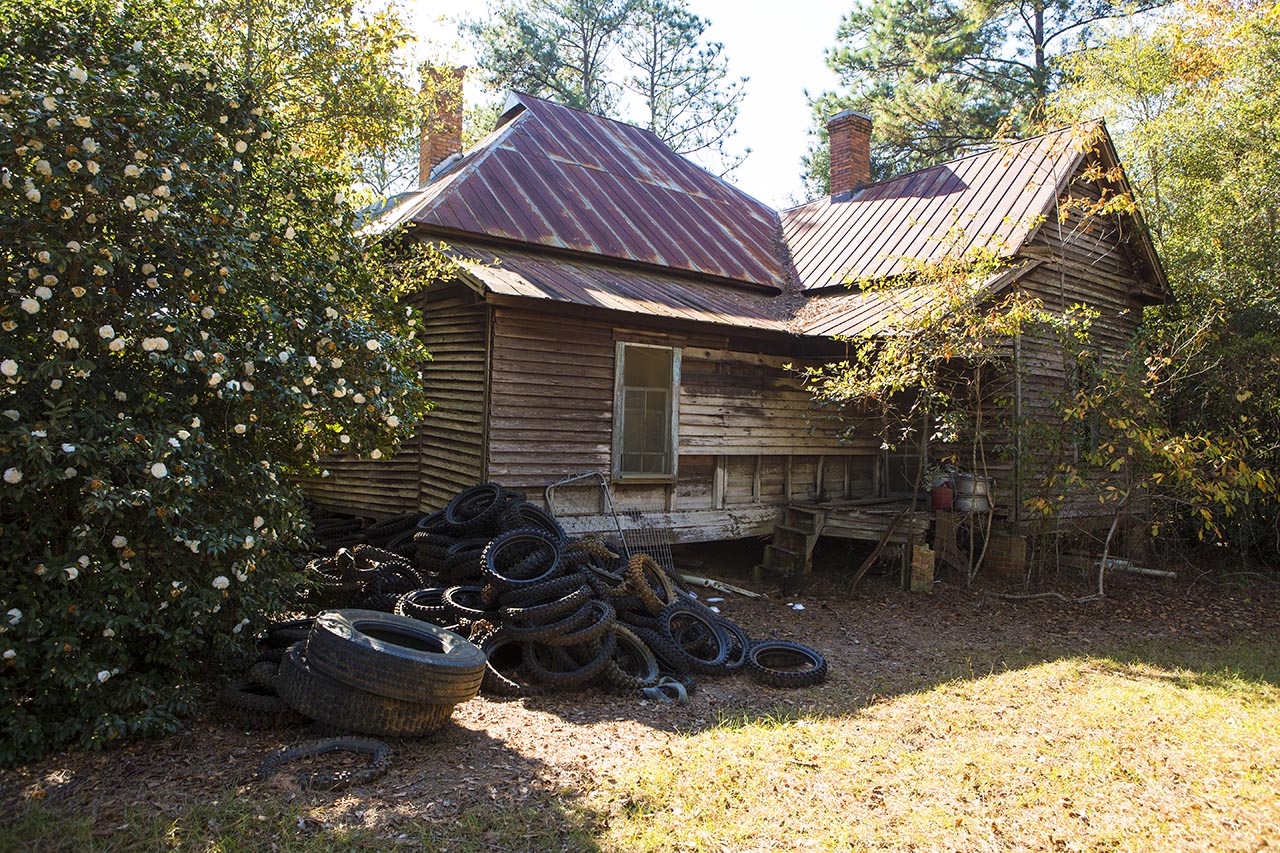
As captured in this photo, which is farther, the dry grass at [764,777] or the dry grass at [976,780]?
the dry grass at [976,780]

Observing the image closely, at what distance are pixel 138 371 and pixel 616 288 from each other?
630 cm

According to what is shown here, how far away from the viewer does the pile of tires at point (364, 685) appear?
15.2 feet

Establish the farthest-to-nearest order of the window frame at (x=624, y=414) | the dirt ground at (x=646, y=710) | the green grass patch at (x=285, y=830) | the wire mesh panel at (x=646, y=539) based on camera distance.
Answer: the wire mesh panel at (x=646, y=539) → the window frame at (x=624, y=414) → the dirt ground at (x=646, y=710) → the green grass patch at (x=285, y=830)

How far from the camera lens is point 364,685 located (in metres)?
4.62

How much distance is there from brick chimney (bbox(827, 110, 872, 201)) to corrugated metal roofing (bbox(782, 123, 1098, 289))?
77 centimetres

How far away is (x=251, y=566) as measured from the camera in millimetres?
5027

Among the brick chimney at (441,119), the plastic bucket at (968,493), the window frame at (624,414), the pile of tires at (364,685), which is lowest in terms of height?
the pile of tires at (364,685)

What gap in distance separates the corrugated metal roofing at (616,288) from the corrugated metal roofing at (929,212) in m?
1.54

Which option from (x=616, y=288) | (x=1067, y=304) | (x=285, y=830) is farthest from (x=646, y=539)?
(x=1067, y=304)

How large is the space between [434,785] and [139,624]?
76.4 inches

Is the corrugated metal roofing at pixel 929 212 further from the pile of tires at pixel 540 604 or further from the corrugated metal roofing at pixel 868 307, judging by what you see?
the pile of tires at pixel 540 604

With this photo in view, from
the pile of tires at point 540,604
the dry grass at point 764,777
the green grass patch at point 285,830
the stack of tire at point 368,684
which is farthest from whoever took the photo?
the pile of tires at point 540,604

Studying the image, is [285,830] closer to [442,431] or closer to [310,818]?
[310,818]

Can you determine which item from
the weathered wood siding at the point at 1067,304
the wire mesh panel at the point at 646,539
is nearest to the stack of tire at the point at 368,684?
the wire mesh panel at the point at 646,539
